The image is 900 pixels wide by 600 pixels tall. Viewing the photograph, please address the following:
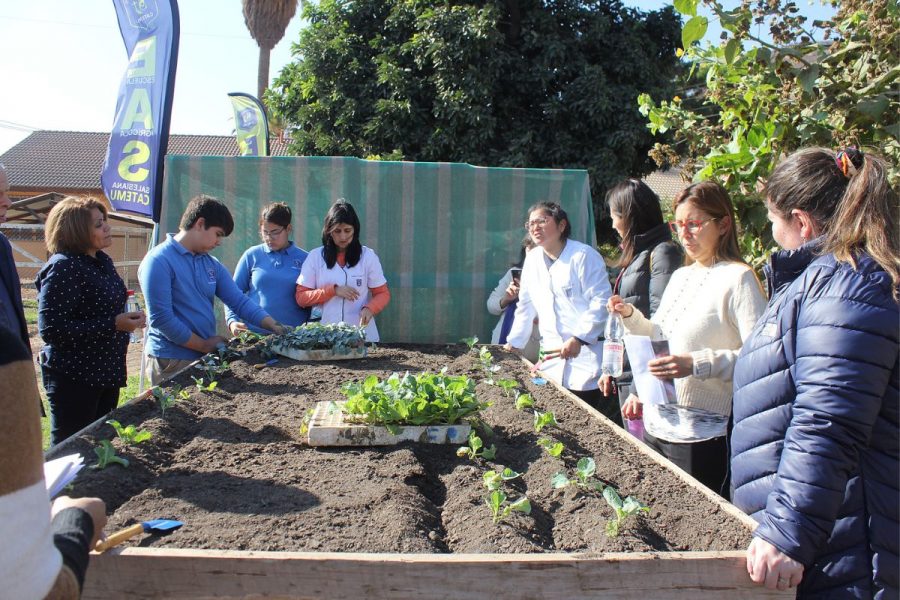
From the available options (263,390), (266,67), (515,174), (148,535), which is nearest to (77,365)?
(263,390)

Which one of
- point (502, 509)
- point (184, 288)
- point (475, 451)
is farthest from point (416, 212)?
point (502, 509)

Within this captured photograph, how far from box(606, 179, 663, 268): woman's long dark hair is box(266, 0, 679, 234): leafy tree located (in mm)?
7168

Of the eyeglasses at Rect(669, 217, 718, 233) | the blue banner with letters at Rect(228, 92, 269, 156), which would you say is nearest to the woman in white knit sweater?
the eyeglasses at Rect(669, 217, 718, 233)

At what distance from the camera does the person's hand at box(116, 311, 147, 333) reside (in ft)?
11.6

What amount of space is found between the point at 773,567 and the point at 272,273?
408 cm

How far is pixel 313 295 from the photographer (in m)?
4.98

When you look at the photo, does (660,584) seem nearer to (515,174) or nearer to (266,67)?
(515,174)

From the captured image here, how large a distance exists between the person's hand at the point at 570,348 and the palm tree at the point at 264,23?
20.3 metres

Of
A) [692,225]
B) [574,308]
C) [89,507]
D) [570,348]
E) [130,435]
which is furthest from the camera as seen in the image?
[574,308]

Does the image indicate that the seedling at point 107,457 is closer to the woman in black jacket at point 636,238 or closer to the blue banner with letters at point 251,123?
the woman in black jacket at point 636,238

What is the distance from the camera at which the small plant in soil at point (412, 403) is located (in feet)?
9.40

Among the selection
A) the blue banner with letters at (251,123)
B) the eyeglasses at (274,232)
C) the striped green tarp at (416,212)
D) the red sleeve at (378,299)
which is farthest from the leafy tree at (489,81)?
the eyeglasses at (274,232)

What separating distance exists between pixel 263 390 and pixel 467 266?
2.68 metres

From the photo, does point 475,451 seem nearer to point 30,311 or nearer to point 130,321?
point 130,321
